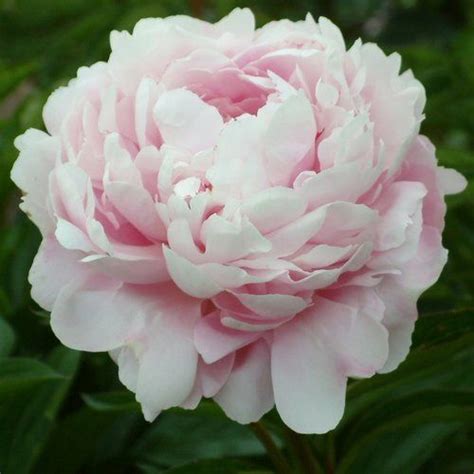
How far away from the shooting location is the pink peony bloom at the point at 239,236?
0.45 metres

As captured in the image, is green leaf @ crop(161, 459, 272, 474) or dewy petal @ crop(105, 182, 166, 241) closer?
dewy petal @ crop(105, 182, 166, 241)

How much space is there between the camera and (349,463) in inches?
25.6

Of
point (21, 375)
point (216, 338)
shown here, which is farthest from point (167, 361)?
point (21, 375)

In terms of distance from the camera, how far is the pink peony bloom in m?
0.45

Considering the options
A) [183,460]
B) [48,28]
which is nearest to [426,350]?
[183,460]

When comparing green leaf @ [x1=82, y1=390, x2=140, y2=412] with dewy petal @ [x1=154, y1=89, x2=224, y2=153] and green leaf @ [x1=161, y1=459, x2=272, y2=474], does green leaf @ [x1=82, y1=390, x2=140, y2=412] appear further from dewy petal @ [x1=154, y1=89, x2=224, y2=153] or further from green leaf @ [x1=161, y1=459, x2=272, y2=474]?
dewy petal @ [x1=154, y1=89, x2=224, y2=153]

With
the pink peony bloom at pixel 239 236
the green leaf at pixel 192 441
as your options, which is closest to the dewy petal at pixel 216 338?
the pink peony bloom at pixel 239 236

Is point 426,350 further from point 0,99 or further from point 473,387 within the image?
point 0,99

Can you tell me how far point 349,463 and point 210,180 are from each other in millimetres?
279

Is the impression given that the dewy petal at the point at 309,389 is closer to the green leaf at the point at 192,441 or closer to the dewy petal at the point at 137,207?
the dewy petal at the point at 137,207

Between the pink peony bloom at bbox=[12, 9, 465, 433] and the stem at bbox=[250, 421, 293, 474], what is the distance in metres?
0.10

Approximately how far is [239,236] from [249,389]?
85 mm

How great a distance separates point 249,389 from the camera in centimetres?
47

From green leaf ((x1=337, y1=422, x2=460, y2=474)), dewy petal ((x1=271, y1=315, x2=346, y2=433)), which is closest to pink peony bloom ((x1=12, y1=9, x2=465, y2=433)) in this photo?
dewy petal ((x1=271, y1=315, x2=346, y2=433))
